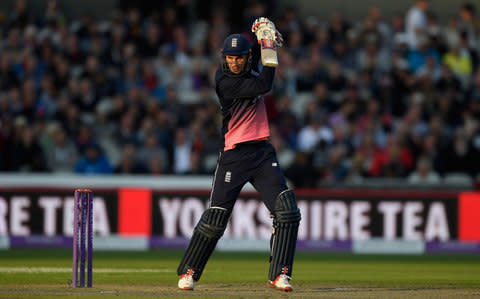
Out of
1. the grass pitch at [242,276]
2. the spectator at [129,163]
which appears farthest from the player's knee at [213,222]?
the spectator at [129,163]

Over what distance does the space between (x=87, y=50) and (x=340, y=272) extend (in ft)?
34.9

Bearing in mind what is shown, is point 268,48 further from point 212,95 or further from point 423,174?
point 212,95

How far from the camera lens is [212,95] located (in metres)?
19.9

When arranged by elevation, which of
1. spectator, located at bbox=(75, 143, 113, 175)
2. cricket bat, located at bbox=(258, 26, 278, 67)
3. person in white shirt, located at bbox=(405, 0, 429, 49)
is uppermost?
person in white shirt, located at bbox=(405, 0, 429, 49)

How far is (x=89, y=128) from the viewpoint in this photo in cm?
1903

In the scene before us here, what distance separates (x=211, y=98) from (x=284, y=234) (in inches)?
440

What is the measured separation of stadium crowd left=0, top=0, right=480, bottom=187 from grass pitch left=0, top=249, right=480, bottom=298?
101 inches

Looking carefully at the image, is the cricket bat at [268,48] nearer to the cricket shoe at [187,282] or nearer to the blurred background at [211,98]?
the cricket shoe at [187,282]

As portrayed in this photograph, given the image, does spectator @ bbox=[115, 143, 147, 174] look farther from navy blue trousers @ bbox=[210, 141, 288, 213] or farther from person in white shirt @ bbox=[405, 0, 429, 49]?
navy blue trousers @ bbox=[210, 141, 288, 213]

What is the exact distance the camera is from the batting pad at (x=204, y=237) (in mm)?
8984

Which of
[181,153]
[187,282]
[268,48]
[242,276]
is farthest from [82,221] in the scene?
[181,153]

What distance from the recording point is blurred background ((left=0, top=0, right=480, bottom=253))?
60.0 ft

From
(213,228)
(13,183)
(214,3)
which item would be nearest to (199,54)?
(214,3)

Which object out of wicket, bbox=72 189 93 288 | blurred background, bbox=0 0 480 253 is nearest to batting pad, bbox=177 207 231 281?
wicket, bbox=72 189 93 288
